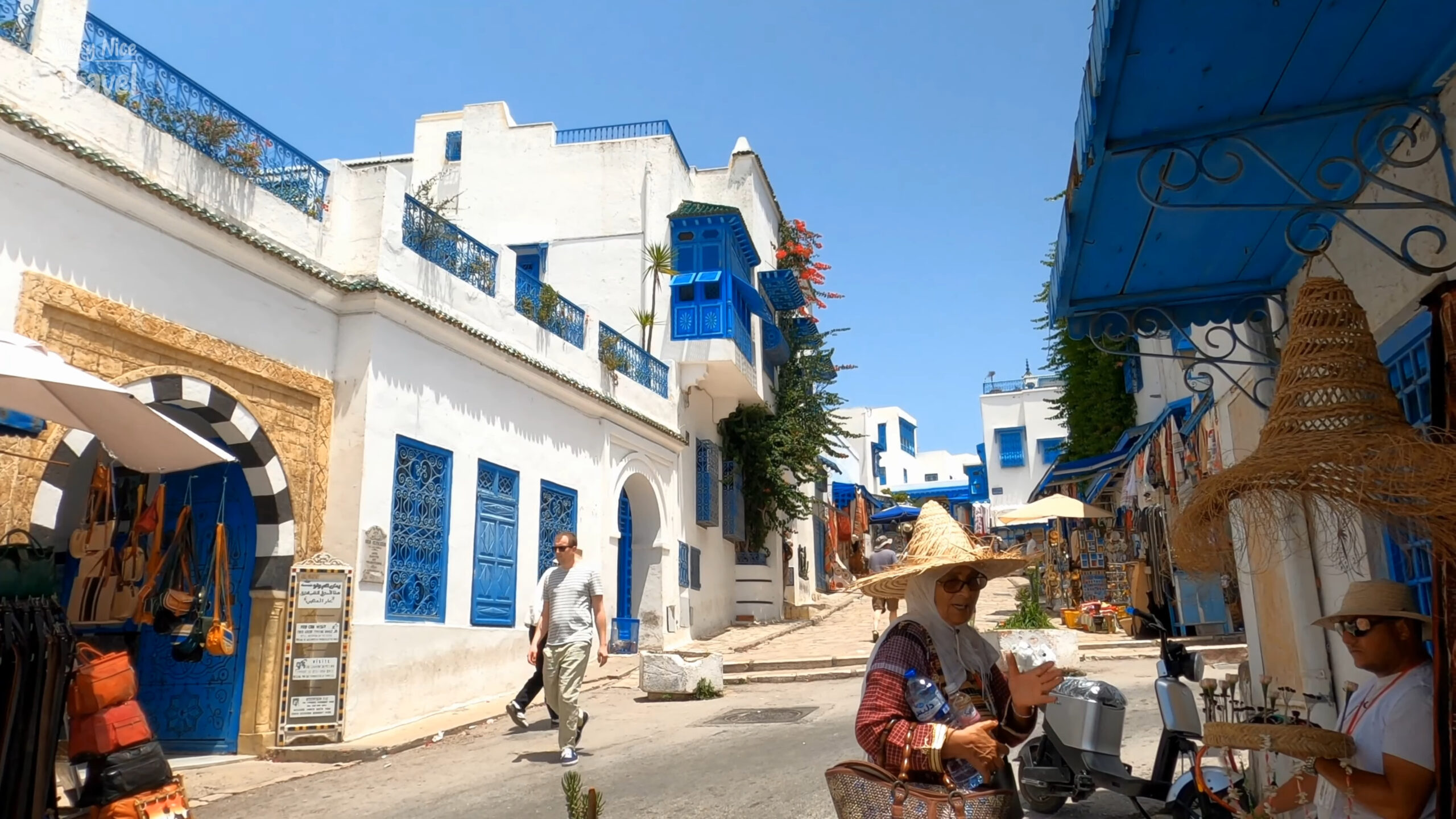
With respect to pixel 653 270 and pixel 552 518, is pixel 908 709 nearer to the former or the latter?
pixel 552 518

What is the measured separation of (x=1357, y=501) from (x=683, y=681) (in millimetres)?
9108

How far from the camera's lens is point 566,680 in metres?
7.70

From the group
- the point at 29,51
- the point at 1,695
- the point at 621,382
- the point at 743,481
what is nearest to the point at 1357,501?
the point at 1,695

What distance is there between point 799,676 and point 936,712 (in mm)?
9640

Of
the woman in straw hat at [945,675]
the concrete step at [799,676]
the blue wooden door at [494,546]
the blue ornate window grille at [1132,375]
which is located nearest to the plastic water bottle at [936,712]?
the woman in straw hat at [945,675]

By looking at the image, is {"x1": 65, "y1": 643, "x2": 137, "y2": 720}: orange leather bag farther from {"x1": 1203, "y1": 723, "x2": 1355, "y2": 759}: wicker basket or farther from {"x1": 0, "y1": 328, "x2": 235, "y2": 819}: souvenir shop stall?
{"x1": 1203, "y1": 723, "x2": 1355, "y2": 759}: wicker basket

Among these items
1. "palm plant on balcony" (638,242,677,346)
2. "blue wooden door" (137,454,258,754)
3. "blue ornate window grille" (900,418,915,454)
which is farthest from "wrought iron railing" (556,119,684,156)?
"blue ornate window grille" (900,418,915,454)

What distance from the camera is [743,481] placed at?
834 inches

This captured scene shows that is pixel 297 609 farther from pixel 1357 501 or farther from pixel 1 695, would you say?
pixel 1357 501

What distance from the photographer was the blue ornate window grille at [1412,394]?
139 inches

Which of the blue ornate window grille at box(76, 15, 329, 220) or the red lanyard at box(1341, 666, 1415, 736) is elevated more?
the blue ornate window grille at box(76, 15, 329, 220)

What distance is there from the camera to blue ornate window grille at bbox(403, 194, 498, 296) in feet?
34.1

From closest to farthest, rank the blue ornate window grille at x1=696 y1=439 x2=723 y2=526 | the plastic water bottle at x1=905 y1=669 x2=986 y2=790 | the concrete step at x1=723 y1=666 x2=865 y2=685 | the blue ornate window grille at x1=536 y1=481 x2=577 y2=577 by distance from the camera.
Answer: the plastic water bottle at x1=905 y1=669 x2=986 y2=790 < the concrete step at x1=723 y1=666 x2=865 y2=685 < the blue ornate window grille at x1=536 y1=481 x2=577 y2=577 < the blue ornate window grille at x1=696 y1=439 x2=723 y2=526

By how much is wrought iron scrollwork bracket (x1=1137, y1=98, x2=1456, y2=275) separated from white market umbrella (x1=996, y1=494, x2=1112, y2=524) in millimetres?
11702
